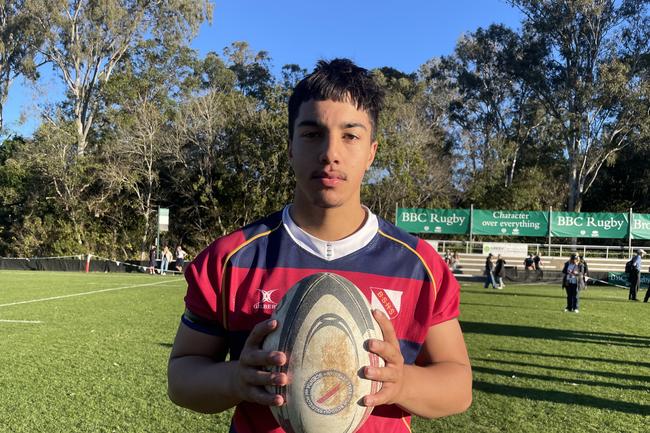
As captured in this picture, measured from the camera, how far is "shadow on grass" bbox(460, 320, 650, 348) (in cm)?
981

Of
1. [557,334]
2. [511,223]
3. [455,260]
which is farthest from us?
[511,223]

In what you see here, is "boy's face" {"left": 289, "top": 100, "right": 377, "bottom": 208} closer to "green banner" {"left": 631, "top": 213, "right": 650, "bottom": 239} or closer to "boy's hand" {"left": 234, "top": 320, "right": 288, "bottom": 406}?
"boy's hand" {"left": 234, "top": 320, "right": 288, "bottom": 406}

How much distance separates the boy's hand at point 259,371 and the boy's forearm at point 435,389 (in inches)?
14.6

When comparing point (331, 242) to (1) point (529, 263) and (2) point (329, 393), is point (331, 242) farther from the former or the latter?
(1) point (529, 263)

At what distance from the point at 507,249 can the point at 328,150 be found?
29.2 m

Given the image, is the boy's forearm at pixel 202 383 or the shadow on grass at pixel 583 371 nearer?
the boy's forearm at pixel 202 383

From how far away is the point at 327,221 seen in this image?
70.5 inches

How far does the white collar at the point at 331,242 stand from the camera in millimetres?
1761

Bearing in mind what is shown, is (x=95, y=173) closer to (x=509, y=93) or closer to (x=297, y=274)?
(x=509, y=93)

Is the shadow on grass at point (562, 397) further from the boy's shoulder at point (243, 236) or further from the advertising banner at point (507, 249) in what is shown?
the advertising banner at point (507, 249)

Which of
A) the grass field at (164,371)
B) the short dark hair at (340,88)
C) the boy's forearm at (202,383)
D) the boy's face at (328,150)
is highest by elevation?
the short dark hair at (340,88)

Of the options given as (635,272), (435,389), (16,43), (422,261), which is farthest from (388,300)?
(16,43)

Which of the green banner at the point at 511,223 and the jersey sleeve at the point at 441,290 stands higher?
the green banner at the point at 511,223

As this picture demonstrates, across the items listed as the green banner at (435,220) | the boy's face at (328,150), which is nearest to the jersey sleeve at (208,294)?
the boy's face at (328,150)
